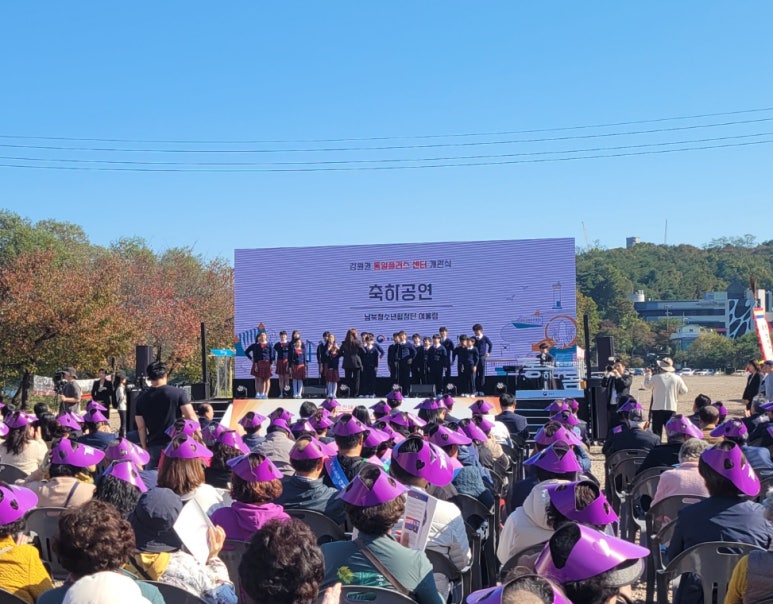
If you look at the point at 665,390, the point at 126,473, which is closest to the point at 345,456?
the point at 126,473

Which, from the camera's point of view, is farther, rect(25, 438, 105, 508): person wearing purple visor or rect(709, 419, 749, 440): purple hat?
rect(709, 419, 749, 440): purple hat

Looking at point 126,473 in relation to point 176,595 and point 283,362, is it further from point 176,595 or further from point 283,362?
point 283,362

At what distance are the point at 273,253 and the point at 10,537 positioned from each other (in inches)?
813

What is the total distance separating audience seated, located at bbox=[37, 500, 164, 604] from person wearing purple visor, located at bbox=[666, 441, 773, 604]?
2592 mm

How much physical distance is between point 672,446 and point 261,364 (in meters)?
15.2

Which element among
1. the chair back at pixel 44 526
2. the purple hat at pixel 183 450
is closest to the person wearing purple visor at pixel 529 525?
the purple hat at pixel 183 450

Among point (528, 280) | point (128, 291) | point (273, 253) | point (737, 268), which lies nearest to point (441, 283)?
point (528, 280)

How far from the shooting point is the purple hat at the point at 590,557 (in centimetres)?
214

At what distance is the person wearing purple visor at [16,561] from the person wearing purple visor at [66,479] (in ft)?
5.48

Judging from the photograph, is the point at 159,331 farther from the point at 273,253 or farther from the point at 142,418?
the point at 142,418

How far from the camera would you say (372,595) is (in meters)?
3.15

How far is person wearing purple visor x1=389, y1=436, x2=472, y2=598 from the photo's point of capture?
15.0 ft

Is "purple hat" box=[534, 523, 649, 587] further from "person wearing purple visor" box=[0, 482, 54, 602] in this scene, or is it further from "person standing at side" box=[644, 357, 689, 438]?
"person standing at side" box=[644, 357, 689, 438]

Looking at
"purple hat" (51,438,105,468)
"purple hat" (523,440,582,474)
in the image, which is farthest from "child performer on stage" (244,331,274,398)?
"purple hat" (523,440,582,474)
